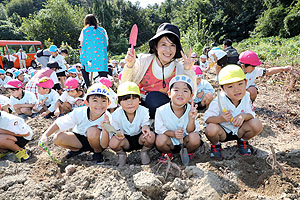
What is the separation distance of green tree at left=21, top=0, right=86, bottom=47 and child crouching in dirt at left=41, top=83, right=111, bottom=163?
2561 cm

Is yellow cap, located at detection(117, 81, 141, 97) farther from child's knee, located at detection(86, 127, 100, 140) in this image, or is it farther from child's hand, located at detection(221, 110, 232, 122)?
child's hand, located at detection(221, 110, 232, 122)

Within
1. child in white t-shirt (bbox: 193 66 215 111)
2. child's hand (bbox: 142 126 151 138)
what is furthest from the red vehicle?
child's hand (bbox: 142 126 151 138)

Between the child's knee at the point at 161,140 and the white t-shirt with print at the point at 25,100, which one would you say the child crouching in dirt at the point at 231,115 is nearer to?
the child's knee at the point at 161,140

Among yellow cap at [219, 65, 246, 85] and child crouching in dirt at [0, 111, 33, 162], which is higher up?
yellow cap at [219, 65, 246, 85]

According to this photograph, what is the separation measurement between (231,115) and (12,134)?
2.70 metres

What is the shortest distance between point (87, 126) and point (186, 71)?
1.42 metres

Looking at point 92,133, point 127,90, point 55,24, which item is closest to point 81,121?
point 92,133

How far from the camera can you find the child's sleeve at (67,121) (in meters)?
2.37

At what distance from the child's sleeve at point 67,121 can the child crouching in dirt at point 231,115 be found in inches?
62.0

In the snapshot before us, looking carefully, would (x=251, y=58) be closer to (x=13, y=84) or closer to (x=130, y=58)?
(x=130, y=58)

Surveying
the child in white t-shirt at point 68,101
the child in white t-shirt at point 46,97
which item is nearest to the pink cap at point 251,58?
the child in white t-shirt at point 68,101

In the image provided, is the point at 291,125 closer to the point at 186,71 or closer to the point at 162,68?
the point at 186,71

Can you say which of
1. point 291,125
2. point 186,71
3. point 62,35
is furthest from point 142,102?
point 62,35

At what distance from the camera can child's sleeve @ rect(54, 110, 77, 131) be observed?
2369 mm
